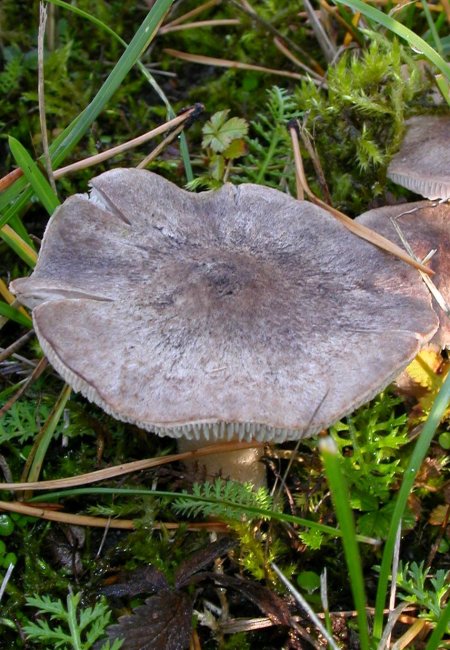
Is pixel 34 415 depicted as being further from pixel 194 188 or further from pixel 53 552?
pixel 194 188

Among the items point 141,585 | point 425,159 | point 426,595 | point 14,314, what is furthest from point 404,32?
point 141,585

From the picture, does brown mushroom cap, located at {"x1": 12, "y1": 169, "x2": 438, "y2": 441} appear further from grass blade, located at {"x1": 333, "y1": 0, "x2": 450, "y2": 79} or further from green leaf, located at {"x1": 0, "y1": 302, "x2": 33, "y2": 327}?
grass blade, located at {"x1": 333, "y1": 0, "x2": 450, "y2": 79}

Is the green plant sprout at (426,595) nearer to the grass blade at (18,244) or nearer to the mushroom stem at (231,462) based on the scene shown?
the mushroom stem at (231,462)

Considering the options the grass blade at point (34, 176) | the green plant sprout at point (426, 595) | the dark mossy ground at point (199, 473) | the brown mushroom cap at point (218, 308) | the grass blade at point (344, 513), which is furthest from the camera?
the grass blade at point (34, 176)

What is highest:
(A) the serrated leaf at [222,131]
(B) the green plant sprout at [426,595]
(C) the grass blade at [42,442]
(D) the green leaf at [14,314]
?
(A) the serrated leaf at [222,131]

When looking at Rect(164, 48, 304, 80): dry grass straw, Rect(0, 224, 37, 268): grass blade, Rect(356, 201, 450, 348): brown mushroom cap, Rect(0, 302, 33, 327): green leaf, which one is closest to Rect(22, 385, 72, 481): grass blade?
Rect(0, 302, 33, 327): green leaf

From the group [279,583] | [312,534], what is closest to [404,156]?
[312,534]

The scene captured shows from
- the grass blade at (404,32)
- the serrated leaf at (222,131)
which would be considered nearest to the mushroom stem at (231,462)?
the serrated leaf at (222,131)
